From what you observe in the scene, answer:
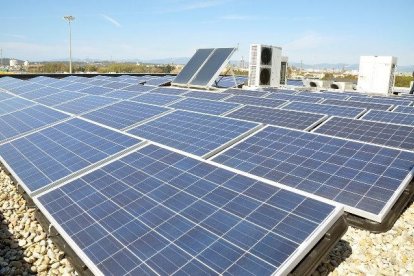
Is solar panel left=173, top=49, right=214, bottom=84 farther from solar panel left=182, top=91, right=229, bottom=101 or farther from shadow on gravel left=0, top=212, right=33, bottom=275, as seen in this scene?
shadow on gravel left=0, top=212, right=33, bottom=275

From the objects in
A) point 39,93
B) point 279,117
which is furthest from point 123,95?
point 279,117

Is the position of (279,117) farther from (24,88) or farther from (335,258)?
(24,88)

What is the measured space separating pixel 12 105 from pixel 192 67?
15669mm

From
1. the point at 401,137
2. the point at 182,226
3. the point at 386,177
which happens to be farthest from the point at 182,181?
the point at 401,137

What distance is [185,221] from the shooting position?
239 inches

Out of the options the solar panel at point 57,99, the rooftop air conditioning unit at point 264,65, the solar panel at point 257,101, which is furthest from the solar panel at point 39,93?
the rooftop air conditioning unit at point 264,65

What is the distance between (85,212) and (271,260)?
4014mm

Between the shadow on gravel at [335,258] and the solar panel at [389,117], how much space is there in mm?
9891

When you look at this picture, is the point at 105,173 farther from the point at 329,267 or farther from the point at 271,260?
the point at 329,267

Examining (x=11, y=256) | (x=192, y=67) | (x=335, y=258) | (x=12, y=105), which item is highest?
(x=192, y=67)

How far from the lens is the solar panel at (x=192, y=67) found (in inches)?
1196

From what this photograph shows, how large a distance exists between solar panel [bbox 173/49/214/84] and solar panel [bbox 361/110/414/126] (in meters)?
16.9

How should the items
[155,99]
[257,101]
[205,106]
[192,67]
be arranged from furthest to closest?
[192,67]
[257,101]
[155,99]
[205,106]

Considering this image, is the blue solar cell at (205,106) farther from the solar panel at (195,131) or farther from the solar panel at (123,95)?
the solar panel at (123,95)
